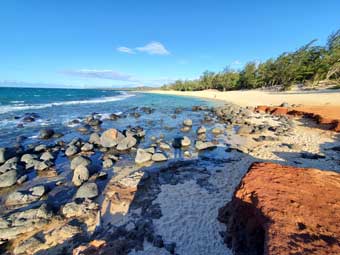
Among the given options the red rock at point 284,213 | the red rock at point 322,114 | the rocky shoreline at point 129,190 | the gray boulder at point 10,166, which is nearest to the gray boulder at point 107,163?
the rocky shoreline at point 129,190

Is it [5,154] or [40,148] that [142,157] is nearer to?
[40,148]

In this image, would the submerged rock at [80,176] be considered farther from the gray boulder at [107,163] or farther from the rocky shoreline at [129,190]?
the gray boulder at [107,163]

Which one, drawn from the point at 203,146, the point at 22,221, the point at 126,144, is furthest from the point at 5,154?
the point at 203,146

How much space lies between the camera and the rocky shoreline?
16.8 ft

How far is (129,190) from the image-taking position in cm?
760

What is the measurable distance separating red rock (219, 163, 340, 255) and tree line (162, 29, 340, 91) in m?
48.3

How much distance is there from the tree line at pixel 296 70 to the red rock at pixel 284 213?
159 feet

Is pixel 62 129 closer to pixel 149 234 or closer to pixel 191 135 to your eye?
pixel 191 135

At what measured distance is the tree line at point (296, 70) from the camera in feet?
143

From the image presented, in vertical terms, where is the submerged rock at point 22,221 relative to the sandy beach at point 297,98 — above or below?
below

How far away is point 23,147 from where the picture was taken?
13.0 m

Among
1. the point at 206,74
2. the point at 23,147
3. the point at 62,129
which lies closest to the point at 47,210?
the point at 23,147

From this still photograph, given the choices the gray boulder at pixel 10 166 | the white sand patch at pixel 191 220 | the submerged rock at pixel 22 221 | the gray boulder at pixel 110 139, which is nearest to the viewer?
the white sand patch at pixel 191 220

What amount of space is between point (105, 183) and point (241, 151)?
798 cm
